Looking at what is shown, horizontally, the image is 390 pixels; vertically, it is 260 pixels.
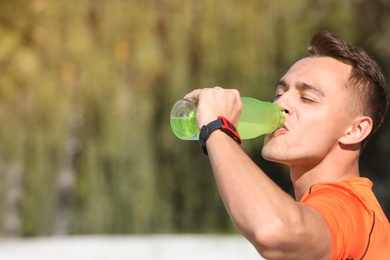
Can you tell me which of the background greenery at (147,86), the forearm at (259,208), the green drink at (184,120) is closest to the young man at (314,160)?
the forearm at (259,208)

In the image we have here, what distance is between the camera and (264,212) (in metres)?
1.75

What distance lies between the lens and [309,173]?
7.78ft

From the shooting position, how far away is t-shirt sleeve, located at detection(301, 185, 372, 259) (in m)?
1.90

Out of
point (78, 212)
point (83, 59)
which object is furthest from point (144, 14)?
point (78, 212)

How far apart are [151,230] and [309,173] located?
862 centimetres

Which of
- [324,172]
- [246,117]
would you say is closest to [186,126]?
[246,117]

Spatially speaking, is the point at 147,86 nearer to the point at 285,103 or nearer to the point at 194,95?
the point at 285,103

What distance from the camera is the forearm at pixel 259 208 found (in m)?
1.74

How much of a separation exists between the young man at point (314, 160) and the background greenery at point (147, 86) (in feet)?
27.3

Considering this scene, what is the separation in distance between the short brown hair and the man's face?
3 centimetres

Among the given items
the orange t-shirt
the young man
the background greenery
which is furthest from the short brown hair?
the background greenery

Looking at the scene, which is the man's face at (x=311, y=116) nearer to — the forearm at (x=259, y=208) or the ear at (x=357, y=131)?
the ear at (x=357, y=131)

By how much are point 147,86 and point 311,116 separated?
8.70m

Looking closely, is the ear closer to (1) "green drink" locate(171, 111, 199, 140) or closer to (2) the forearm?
(1) "green drink" locate(171, 111, 199, 140)
